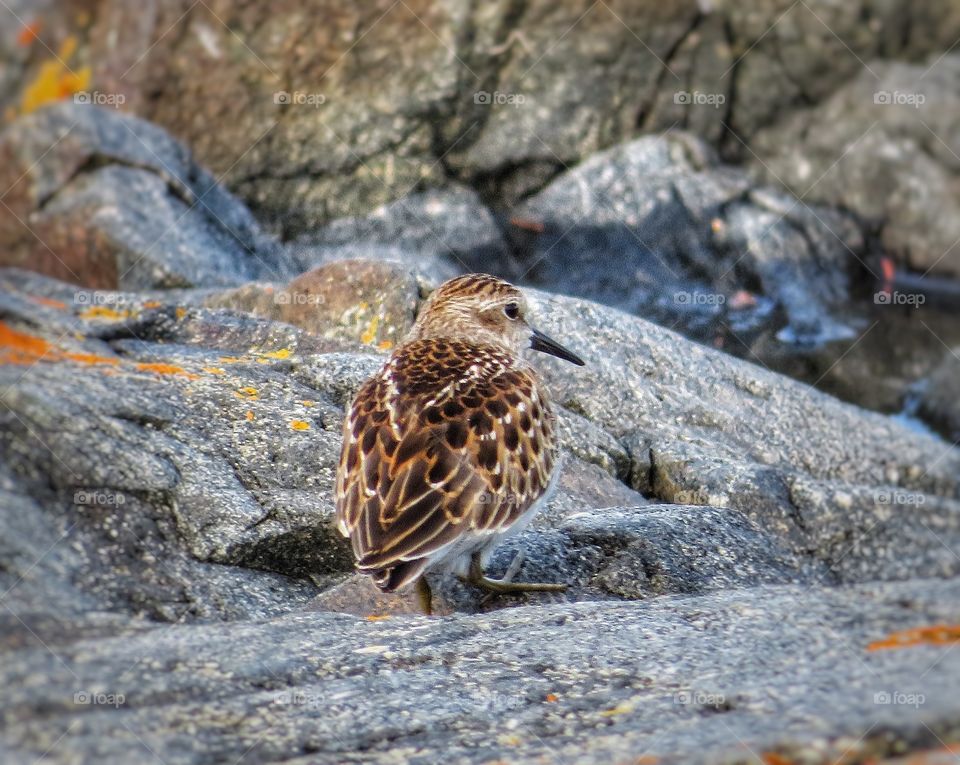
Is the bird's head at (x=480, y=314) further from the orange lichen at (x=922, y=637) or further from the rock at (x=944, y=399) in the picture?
the rock at (x=944, y=399)

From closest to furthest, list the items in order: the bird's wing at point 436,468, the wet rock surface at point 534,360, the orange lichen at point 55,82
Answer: the wet rock surface at point 534,360, the bird's wing at point 436,468, the orange lichen at point 55,82

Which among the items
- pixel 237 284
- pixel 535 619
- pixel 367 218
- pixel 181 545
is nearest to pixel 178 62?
pixel 367 218

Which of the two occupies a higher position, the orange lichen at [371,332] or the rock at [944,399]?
the orange lichen at [371,332]

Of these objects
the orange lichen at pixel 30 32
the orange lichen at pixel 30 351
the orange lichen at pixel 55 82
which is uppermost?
the orange lichen at pixel 30 32

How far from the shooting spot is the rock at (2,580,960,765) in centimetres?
400

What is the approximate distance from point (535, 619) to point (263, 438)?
6.83 ft

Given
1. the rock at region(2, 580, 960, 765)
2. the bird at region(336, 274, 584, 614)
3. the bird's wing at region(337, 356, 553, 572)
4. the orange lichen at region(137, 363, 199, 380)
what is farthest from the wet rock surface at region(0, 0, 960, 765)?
the bird's wing at region(337, 356, 553, 572)

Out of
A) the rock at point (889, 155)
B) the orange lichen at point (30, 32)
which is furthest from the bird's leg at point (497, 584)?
the orange lichen at point (30, 32)

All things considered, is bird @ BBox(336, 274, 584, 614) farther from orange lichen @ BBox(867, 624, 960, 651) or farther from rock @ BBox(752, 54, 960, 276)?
rock @ BBox(752, 54, 960, 276)

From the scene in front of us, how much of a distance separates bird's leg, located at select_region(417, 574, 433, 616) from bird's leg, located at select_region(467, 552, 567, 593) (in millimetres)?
243

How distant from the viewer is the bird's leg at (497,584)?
635cm

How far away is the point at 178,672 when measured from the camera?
4.57 metres

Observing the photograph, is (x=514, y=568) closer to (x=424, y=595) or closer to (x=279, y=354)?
(x=424, y=595)

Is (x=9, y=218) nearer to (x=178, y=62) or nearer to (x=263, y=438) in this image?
(x=178, y=62)
